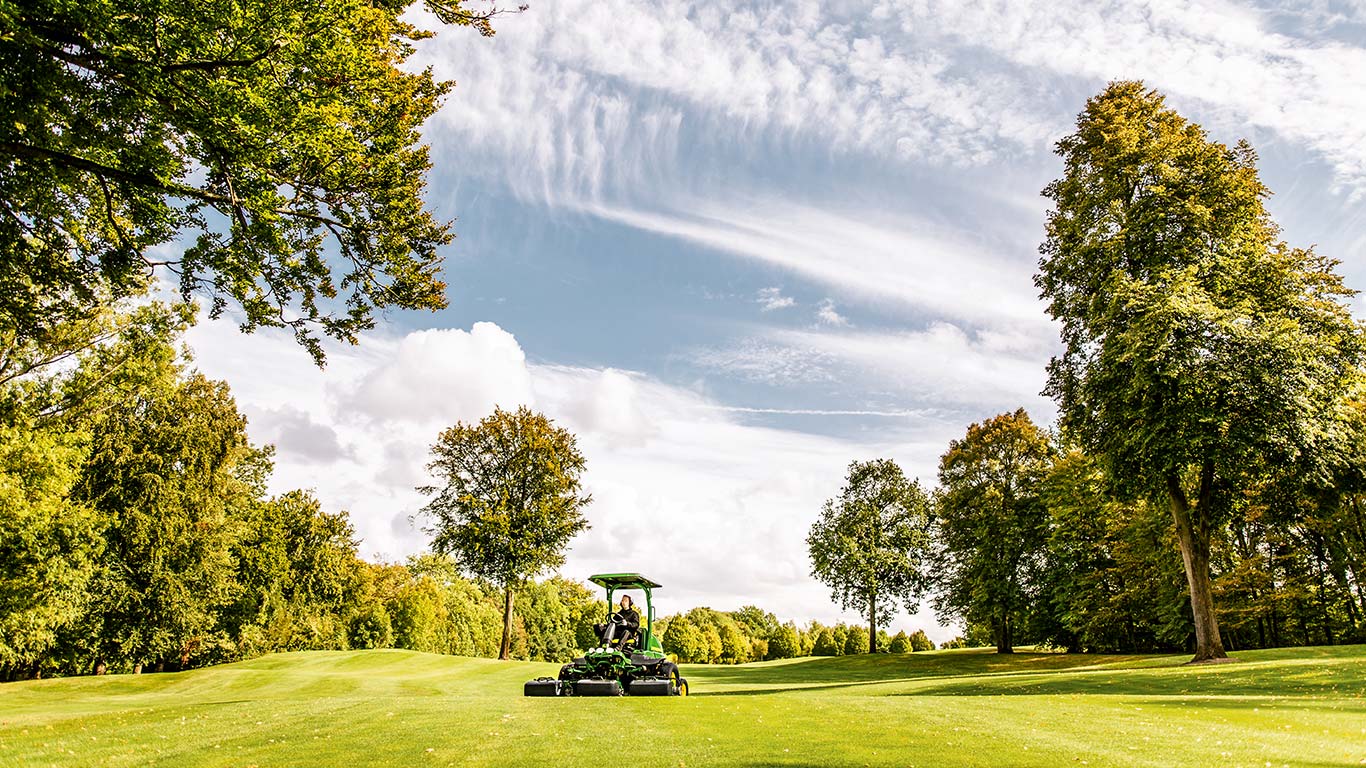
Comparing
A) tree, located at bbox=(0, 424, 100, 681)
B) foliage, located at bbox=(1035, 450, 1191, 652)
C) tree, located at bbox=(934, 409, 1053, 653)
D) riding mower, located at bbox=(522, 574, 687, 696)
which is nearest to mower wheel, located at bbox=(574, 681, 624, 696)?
riding mower, located at bbox=(522, 574, 687, 696)

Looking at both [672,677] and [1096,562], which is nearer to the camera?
[672,677]

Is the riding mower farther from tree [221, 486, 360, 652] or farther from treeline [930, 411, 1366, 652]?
tree [221, 486, 360, 652]

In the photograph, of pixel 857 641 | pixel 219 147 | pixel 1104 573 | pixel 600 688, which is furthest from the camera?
pixel 857 641

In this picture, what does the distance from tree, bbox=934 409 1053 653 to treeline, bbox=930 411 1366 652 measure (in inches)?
2.7

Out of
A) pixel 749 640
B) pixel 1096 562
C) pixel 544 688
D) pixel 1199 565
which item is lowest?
pixel 749 640

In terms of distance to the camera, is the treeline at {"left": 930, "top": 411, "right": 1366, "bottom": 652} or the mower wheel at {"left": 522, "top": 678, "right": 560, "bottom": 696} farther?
the treeline at {"left": 930, "top": 411, "right": 1366, "bottom": 652}

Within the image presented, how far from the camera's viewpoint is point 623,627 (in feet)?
57.0

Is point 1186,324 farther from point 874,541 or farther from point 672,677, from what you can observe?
point 874,541

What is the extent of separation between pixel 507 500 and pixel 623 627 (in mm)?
21475

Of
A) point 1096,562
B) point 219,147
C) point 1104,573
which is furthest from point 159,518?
point 1096,562

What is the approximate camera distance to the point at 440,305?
14969 millimetres

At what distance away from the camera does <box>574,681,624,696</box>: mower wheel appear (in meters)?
16.1

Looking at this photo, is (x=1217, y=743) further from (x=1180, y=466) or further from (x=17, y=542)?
(x=17, y=542)

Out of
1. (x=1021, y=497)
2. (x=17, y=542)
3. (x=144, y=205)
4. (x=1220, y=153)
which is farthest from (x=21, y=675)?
(x=1220, y=153)
